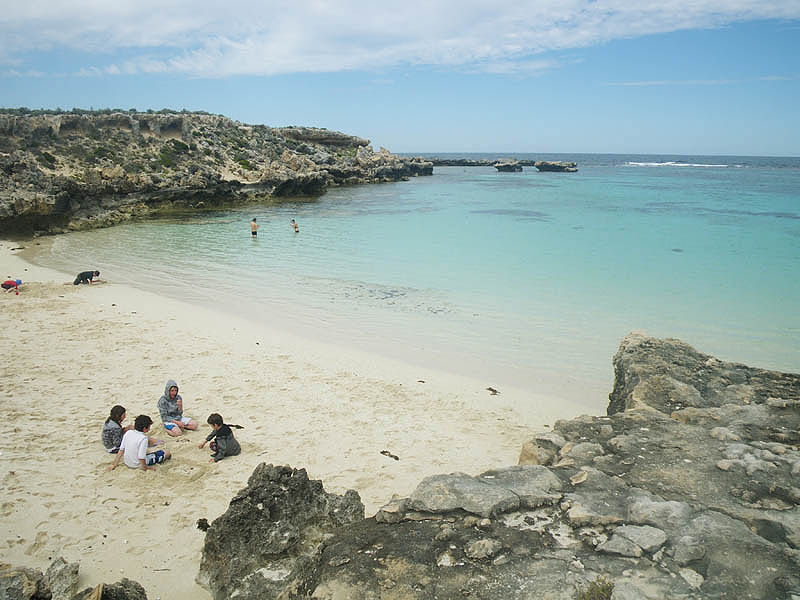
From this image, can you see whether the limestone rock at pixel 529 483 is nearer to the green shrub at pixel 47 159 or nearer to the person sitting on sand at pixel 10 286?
the person sitting on sand at pixel 10 286

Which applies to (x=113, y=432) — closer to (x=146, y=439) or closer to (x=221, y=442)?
(x=146, y=439)

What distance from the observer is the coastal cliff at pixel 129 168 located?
983 inches

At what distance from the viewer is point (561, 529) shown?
12.6 feet

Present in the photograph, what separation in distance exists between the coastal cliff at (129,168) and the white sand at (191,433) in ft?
53.5

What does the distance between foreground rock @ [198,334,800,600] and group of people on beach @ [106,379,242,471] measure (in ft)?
8.38

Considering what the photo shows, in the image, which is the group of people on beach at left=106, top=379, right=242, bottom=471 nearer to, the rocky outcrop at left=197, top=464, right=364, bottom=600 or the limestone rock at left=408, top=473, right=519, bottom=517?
the rocky outcrop at left=197, top=464, right=364, bottom=600

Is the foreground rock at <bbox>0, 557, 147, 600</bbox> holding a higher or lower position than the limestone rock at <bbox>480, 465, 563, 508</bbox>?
lower

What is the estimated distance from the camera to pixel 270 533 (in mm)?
3965

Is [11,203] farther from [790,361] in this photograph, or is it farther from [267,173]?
[790,361]

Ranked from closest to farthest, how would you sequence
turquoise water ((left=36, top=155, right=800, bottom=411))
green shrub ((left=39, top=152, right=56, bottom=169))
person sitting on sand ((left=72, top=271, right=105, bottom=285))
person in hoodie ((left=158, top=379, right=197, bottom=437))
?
person in hoodie ((left=158, top=379, right=197, bottom=437)) < turquoise water ((left=36, top=155, right=800, bottom=411)) < person sitting on sand ((left=72, top=271, right=105, bottom=285)) < green shrub ((left=39, top=152, right=56, bottom=169))

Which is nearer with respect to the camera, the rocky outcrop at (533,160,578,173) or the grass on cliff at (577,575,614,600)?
the grass on cliff at (577,575,614,600)

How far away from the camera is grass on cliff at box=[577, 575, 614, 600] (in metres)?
3.11

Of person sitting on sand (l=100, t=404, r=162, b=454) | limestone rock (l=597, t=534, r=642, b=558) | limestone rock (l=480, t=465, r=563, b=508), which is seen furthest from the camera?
person sitting on sand (l=100, t=404, r=162, b=454)

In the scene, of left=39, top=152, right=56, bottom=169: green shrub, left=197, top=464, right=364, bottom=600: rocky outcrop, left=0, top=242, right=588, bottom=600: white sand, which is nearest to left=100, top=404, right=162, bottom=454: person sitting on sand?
left=0, top=242, right=588, bottom=600: white sand
